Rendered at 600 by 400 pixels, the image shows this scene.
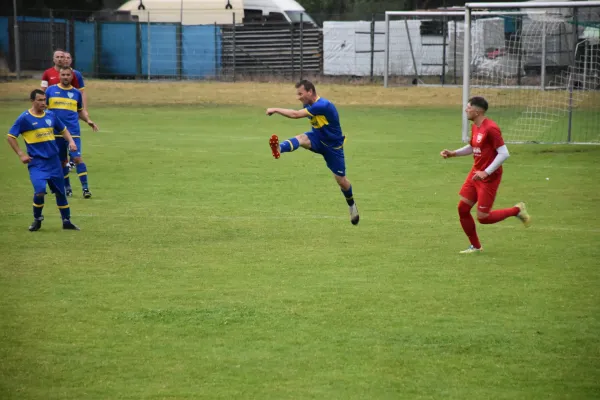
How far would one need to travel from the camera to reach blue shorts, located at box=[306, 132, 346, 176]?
46.2ft

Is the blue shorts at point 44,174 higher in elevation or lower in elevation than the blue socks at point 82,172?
higher

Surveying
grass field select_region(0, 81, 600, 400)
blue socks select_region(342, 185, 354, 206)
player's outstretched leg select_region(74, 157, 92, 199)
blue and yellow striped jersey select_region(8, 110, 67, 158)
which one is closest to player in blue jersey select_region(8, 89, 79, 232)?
blue and yellow striped jersey select_region(8, 110, 67, 158)

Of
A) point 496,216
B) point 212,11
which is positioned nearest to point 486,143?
point 496,216

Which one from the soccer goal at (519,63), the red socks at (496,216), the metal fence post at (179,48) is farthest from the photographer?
the metal fence post at (179,48)

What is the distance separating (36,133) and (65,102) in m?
3.54

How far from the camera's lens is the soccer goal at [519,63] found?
2802 cm

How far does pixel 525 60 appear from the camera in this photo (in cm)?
3631

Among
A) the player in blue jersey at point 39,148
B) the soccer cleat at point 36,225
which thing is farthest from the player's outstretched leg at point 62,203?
the soccer cleat at point 36,225

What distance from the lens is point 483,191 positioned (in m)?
11.9

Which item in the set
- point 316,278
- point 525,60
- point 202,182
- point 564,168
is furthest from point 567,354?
point 525,60

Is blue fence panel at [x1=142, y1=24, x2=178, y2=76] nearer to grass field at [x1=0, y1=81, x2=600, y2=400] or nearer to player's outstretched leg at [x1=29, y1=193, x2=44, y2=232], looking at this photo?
grass field at [x1=0, y1=81, x2=600, y2=400]

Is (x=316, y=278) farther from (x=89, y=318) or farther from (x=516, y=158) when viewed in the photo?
(x=516, y=158)

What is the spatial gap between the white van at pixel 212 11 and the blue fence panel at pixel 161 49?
1.18 meters

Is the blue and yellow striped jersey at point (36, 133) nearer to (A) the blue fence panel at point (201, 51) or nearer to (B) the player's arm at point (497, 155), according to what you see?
(B) the player's arm at point (497, 155)
